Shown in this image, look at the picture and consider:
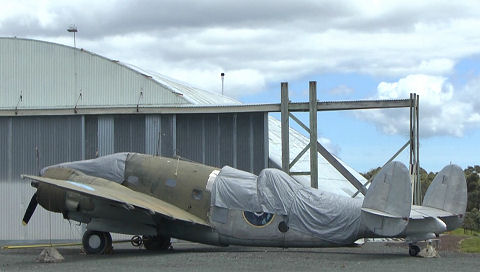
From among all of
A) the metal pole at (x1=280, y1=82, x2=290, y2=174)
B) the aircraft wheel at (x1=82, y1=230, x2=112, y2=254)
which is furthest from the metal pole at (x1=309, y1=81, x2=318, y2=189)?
the aircraft wheel at (x1=82, y1=230, x2=112, y2=254)

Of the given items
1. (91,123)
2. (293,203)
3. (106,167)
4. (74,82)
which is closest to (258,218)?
(293,203)

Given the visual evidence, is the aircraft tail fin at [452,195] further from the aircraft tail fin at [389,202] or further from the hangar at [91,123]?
the hangar at [91,123]

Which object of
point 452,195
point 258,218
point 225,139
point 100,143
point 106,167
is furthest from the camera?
point 100,143

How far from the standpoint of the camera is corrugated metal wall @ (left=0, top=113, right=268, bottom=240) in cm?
3136

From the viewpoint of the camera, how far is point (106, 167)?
2275 cm

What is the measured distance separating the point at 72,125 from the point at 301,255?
16.3 metres

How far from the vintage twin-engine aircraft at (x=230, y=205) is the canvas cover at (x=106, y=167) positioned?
0.03 metres

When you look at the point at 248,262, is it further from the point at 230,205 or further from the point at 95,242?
the point at 95,242

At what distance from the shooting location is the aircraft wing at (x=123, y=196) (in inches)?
764

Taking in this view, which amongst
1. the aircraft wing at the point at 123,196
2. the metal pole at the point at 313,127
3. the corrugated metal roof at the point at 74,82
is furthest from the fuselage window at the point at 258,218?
the corrugated metal roof at the point at 74,82

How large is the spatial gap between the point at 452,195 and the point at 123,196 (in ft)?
29.4

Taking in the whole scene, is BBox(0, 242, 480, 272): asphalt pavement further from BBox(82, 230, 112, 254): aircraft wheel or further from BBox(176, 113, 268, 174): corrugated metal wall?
BBox(176, 113, 268, 174): corrugated metal wall

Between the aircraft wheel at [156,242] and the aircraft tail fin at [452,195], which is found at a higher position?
the aircraft tail fin at [452,195]

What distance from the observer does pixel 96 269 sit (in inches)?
648
